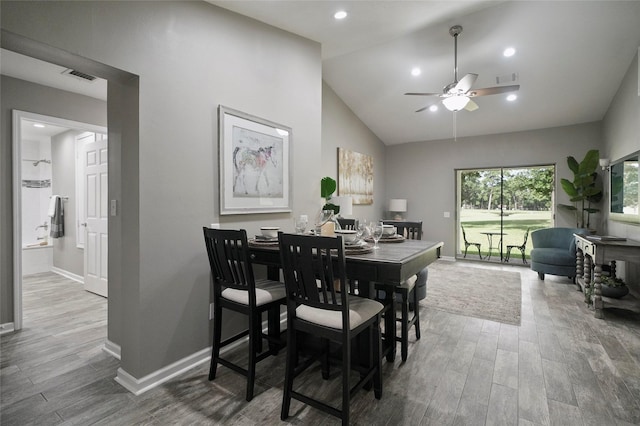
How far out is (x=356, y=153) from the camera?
20.4ft

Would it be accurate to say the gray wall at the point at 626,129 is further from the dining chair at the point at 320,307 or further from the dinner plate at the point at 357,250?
the dining chair at the point at 320,307

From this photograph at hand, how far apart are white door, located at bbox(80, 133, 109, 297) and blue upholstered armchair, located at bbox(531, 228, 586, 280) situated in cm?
651

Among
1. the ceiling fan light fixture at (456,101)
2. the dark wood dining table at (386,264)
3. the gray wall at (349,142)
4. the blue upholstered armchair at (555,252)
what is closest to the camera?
the dark wood dining table at (386,264)

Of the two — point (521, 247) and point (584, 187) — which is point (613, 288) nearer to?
point (584, 187)

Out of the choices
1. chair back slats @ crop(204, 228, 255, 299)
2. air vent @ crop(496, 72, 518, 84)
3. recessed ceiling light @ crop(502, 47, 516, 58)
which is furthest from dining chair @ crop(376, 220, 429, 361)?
A: air vent @ crop(496, 72, 518, 84)

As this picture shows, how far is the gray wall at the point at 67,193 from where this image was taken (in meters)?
5.04

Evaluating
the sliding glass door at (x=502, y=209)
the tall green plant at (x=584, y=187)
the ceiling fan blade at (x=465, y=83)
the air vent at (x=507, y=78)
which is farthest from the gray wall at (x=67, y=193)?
the tall green plant at (x=584, y=187)

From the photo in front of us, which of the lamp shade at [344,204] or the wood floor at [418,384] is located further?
the lamp shade at [344,204]

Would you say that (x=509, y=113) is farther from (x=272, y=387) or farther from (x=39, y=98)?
(x=39, y=98)

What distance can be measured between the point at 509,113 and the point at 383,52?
2.97 meters

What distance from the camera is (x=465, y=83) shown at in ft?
11.7

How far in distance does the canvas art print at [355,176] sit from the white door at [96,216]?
3.66m

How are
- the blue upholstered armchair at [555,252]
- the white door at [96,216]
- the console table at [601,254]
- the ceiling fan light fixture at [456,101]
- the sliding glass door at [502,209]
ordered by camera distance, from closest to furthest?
1. the console table at [601,254]
2. the ceiling fan light fixture at [456,101]
3. the white door at [96,216]
4. the blue upholstered armchair at [555,252]
5. the sliding glass door at [502,209]

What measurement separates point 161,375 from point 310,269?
1.42 meters
